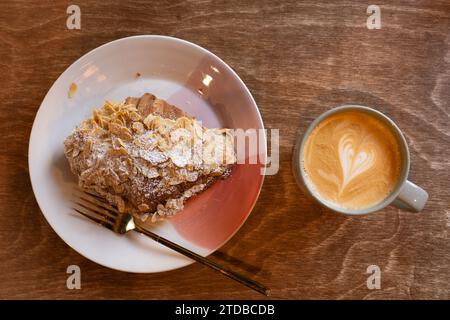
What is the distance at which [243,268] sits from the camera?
1.44m

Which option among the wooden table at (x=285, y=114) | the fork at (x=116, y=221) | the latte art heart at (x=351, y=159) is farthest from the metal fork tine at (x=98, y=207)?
the latte art heart at (x=351, y=159)

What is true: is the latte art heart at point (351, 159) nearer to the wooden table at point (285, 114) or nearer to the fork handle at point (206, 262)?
the wooden table at point (285, 114)

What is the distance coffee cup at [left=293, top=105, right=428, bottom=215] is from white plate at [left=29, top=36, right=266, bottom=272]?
0.18 metres

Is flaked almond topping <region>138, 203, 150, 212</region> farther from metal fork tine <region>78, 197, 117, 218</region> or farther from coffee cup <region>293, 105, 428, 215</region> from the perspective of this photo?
coffee cup <region>293, 105, 428, 215</region>

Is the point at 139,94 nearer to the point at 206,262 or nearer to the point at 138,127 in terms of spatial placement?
the point at 138,127

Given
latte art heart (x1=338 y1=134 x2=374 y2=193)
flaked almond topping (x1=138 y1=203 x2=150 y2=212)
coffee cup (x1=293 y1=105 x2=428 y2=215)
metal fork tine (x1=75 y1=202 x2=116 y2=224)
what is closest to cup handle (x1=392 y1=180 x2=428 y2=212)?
coffee cup (x1=293 y1=105 x2=428 y2=215)

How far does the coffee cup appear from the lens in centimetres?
123

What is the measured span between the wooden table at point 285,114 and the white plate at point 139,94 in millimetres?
110

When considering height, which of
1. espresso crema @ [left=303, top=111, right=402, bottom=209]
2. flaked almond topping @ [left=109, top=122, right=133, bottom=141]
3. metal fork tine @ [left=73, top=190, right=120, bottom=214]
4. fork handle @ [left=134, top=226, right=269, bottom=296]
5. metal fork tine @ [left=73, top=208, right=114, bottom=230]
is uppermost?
flaked almond topping @ [left=109, top=122, right=133, bottom=141]

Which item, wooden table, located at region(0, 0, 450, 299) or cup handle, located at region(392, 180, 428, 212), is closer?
cup handle, located at region(392, 180, 428, 212)

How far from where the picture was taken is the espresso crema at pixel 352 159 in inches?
48.7

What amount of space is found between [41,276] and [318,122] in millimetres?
1000
